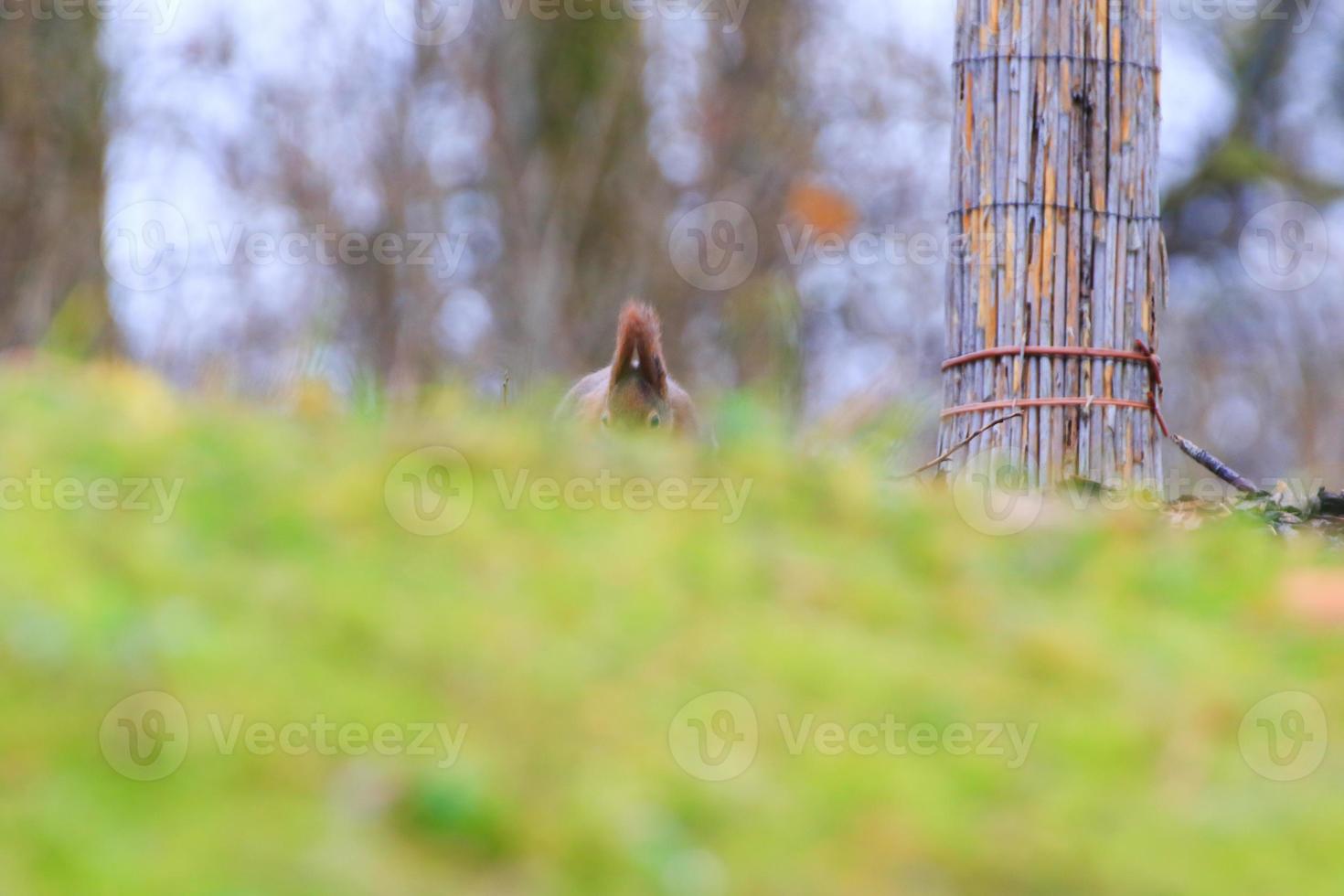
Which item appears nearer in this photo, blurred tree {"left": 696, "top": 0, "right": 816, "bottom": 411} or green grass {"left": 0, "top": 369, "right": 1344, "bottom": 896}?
green grass {"left": 0, "top": 369, "right": 1344, "bottom": 896}

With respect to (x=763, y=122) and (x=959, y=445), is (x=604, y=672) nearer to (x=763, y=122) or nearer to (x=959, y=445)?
(x=959, y=445)

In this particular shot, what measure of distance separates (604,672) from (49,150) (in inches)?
662

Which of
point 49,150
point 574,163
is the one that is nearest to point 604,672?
point 49,150

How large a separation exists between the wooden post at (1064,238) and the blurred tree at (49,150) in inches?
462

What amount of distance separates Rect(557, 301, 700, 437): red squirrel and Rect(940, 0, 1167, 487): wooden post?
75.7 inches

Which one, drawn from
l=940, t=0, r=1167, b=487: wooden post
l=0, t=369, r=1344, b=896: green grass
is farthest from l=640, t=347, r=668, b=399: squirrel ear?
l=0, t=369, r=1344, b=896: green grass

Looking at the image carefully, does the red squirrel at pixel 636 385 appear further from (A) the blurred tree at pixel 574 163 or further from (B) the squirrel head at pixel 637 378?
(A) the blurred tree at pixel 574 163

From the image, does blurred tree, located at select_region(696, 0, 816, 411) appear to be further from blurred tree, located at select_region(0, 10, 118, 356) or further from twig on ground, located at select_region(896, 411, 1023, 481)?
twig on ground, located at select_region(896, 411, 1023, 481)

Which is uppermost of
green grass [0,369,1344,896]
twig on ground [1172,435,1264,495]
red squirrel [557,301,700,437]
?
red squirrel [557,301,700,437]

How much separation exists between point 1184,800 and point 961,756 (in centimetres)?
43

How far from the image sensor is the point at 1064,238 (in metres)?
7.70

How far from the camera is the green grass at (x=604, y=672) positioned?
330 centimetres

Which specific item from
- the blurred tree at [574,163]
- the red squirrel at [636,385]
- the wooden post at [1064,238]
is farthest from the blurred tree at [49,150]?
the wooden post at [1064,238]

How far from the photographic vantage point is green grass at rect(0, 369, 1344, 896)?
330cm
